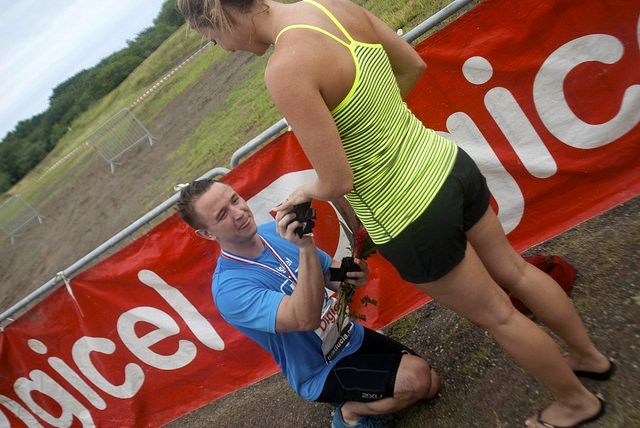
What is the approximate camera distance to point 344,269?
2.57 metres

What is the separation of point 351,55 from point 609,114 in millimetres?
2246

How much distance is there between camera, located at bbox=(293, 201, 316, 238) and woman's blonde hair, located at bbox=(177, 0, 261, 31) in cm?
69

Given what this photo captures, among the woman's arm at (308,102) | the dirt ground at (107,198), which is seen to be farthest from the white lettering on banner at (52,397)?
the dirt ground at (107,198)

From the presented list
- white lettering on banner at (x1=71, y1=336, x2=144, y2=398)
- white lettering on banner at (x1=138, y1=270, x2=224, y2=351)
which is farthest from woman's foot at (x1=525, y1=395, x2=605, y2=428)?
white lettering on banner at (x1=71, y1=336, x2=144, y2=398)

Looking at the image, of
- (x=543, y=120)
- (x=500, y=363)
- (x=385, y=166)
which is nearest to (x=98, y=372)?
(x=500, y=363)

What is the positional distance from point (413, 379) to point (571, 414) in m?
0.78

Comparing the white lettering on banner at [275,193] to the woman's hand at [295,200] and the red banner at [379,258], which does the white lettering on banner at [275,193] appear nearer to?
the red banner at [379,258]

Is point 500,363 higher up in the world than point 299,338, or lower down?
lower down

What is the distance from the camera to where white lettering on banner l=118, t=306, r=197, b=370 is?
3.68 m

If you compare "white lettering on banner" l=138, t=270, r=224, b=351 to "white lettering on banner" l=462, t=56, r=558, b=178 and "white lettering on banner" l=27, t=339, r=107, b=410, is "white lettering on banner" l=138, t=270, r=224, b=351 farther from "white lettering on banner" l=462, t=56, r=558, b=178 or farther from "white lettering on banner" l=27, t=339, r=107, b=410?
"white lettering on banner" l=462, t=56, r=558, b=178

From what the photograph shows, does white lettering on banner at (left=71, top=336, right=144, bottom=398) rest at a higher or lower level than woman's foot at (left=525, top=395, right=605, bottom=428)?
higher

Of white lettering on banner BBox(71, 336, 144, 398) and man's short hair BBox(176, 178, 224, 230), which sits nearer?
man's short hair BBox(176, 178, 224, 230)

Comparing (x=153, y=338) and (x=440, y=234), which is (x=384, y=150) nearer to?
(x=440, y=234)

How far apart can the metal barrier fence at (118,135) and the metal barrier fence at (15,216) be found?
12.1 ft
